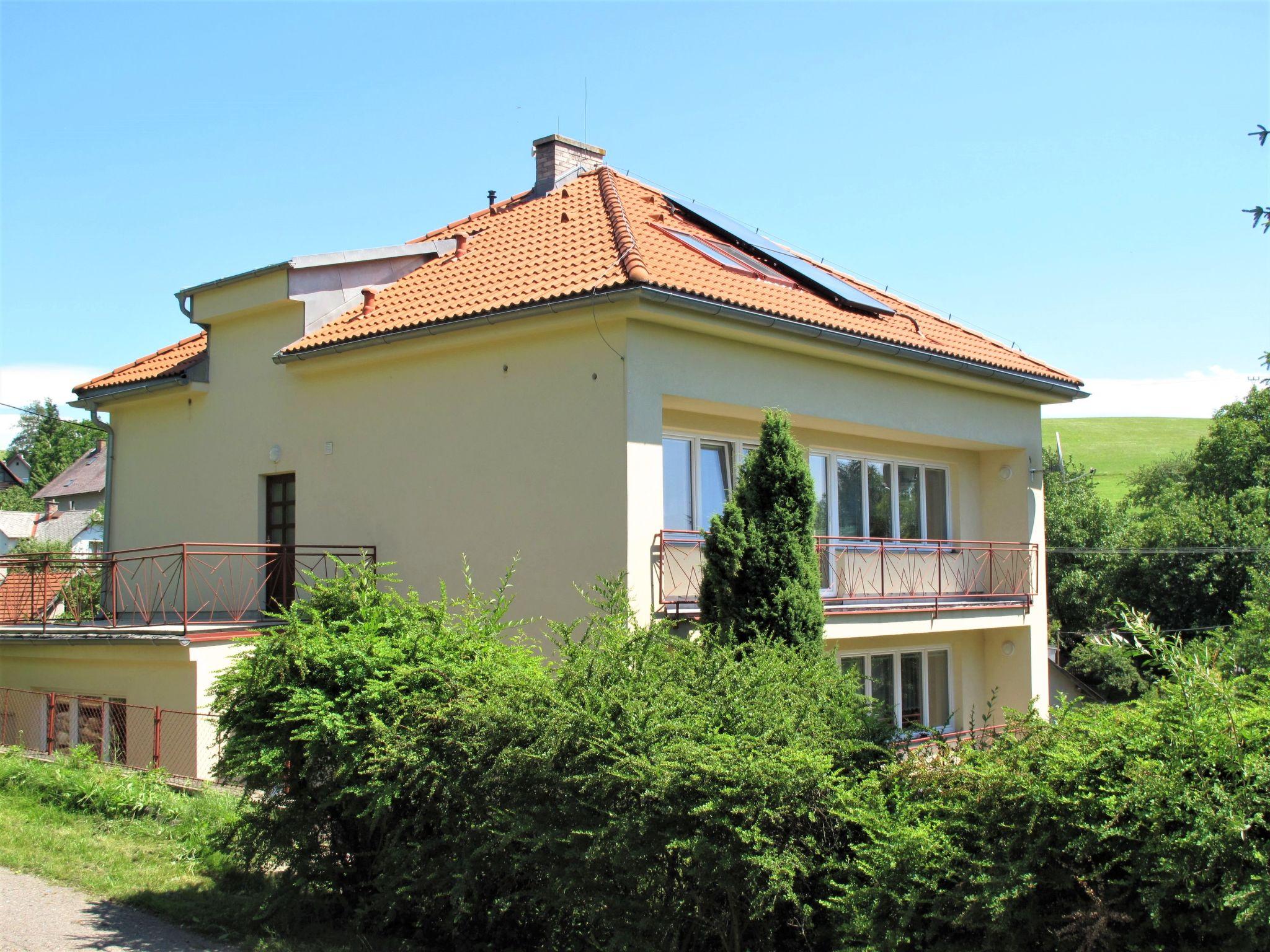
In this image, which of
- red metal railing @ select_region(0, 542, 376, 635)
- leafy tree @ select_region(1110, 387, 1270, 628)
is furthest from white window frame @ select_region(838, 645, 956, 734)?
leafy tree @ select_region(1110, 387, 1270, 628)

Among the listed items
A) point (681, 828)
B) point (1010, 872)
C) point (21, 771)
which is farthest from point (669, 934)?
point (21, 771)

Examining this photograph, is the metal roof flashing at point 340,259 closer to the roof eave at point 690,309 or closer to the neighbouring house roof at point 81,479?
the roof eave at point 690,309

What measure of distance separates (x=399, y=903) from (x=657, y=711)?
8.63 feet

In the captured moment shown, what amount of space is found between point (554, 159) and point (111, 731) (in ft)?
35.6

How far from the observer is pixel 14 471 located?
325 feet

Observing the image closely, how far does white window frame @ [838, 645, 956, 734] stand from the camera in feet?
53.4

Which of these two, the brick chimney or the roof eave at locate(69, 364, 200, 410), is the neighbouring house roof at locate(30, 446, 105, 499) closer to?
the roof eave at locate(69, 364, 200, 410)

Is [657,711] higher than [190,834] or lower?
higher

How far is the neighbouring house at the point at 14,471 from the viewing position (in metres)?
94.1

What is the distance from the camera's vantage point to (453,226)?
60.6 ft

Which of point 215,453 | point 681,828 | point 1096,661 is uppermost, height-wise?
point 215,453

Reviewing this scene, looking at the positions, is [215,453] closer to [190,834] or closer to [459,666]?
[190,834]

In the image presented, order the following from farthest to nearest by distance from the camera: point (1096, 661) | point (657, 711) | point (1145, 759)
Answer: point (1096, 661) < point (657, 711) < point (1145, 759)

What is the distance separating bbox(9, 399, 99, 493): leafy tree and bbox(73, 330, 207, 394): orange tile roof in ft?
276
